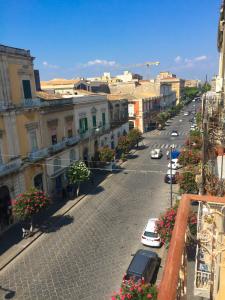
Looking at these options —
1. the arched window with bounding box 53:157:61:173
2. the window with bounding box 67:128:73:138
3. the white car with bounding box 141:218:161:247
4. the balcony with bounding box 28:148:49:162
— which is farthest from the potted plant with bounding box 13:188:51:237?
the window with bounding box 67:128:73:138

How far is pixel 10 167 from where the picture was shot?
2034 cm

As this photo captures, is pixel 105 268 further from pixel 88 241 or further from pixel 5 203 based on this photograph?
pixel 5 203

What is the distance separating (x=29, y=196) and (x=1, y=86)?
8371 millimetres

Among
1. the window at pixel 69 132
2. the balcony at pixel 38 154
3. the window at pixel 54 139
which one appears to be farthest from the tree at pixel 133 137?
the balcony at pixel 38 154

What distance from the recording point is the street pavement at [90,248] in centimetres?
1355

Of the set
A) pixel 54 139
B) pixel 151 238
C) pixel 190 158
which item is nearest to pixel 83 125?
pixel 54 139

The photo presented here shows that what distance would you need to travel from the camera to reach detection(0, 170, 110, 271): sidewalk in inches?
661

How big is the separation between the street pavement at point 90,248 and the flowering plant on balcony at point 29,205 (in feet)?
6.89

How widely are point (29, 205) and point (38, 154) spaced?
22.2 feet

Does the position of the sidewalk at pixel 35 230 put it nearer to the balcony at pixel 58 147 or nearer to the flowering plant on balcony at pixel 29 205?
the flowering plant on balcony at pixel 29 205

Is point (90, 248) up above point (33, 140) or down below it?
below

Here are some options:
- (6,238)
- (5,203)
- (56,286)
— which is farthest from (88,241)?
(5,203)

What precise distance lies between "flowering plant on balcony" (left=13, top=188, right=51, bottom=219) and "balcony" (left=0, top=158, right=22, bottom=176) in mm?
2810

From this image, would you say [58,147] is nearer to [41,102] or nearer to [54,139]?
[54,139]
